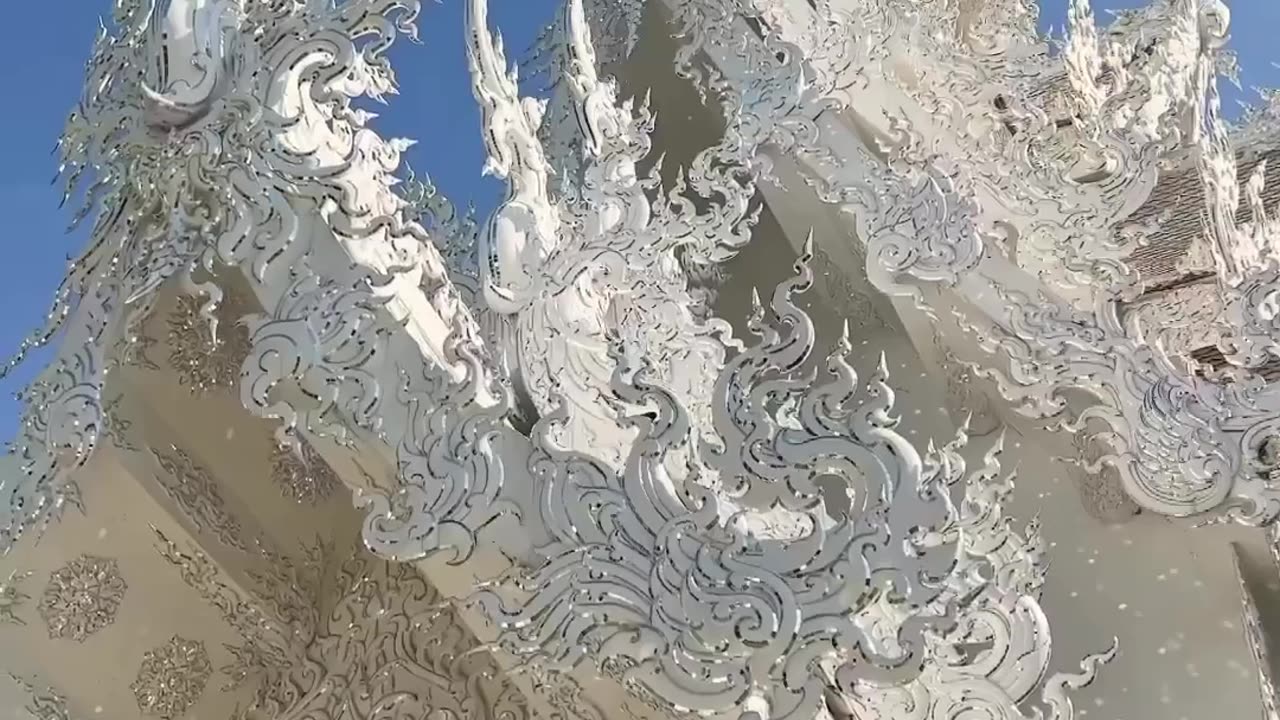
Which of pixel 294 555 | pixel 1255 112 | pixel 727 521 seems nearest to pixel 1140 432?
pixel 727 521

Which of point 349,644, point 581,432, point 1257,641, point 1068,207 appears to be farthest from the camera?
point 1068,207

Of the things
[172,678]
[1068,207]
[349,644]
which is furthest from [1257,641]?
[172,678]

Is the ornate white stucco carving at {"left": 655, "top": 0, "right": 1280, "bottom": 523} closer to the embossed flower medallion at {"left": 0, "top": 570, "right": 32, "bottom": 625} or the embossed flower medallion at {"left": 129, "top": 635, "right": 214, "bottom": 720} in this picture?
the embossed flower medallion at {"left": 129, "top": 635, "right": 214, "bottom": 720}

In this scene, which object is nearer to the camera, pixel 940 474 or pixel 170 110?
pixel 940 474

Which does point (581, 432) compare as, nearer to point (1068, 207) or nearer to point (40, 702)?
point (40, 702)

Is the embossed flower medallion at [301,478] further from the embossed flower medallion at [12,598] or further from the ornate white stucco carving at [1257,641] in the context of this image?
the ornate white stucco carving at [1257,641]

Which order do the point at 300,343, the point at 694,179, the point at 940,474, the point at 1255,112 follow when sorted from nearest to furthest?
1. the point at 940,474
2. the point at 300,343
3. the point at 694,179
4. the point at 1255,112

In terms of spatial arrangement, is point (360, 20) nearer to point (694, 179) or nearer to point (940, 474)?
point (940, 474)
